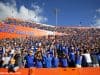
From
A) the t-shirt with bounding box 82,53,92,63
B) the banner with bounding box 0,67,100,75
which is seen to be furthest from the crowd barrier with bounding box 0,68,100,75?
the t-shirt with bounding box 82,53,92,63

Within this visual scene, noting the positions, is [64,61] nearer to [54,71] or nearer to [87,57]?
[87,57]

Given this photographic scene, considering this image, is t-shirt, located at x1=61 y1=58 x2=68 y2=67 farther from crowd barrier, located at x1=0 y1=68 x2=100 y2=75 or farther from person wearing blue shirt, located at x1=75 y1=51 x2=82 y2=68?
crowd barrier, located at x1=0 y1=68 x2=100 y2=75

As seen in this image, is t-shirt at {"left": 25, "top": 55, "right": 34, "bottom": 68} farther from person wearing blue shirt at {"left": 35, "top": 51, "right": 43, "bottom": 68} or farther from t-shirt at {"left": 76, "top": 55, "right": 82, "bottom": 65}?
t-shirt at {"left": 76, "top": 55, "right": 82, "bottom": 65}

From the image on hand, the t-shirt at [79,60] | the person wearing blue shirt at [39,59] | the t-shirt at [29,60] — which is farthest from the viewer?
the t-shirt at [79,60]

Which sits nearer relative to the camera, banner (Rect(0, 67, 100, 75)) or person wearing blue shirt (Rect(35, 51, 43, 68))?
banner (Rect(0, 67, 100, 75))

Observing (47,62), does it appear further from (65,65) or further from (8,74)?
(8,74)

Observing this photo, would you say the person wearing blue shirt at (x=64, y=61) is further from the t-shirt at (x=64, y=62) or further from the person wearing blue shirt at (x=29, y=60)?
the person wearing blue shirt at (x=29, y=60)

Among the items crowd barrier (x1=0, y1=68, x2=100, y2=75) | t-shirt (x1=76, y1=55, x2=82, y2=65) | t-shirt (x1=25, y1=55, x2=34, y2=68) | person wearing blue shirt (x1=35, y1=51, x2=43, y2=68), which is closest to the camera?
crowd barrier (x1=0, y1=68, x2=100, y2=75)

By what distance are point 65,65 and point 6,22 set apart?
1788cm

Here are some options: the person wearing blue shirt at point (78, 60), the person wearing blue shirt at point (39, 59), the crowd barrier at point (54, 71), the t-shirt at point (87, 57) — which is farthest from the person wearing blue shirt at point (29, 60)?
the t-shirt at point (87, 57)

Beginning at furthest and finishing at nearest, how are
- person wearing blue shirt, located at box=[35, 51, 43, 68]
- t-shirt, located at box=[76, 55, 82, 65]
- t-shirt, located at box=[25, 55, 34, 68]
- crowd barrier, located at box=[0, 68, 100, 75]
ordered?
t-shirt, located at box=[76, 55, 82, 65], t-shirt, located at box=[25, 55, 34, 68], person wearing blue shirt, located at box=[35, 51, 43, 68], crowd barrier, located at box=[0, 68, 100, 75]

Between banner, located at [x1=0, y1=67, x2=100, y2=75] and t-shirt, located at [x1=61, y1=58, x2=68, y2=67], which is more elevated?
t-shirt, located at [x1=61, y1=58, x2=68, y2=67]

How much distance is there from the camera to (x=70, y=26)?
4112 cm

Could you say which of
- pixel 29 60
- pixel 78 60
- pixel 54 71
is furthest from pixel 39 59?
pixel 78 60
